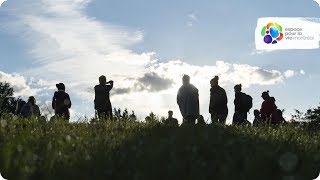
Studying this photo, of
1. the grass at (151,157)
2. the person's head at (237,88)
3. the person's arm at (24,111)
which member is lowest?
the grass at (151,157)

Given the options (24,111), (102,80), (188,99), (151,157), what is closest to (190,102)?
(188,99)

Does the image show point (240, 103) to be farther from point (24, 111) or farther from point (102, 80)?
point (24, 111)

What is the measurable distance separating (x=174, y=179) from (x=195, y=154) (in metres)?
1.27

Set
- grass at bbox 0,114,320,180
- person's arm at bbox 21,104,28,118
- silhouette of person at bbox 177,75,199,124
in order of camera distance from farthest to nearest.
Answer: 1. silhouette of person at bbox 177,75,199,124
2. person's arm at bbox 21,104,28,118
3. grass at bbox 0,114,320,180

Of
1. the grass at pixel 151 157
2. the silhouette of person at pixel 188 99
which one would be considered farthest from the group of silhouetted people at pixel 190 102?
the grass at pixel 151 157

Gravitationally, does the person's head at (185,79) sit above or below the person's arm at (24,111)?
above

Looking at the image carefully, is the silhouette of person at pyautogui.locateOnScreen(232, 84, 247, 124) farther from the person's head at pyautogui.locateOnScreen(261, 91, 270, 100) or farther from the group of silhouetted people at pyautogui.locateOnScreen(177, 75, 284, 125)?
the person's head at pyautogui.locateOnScreen(261, 91, 270, 100)

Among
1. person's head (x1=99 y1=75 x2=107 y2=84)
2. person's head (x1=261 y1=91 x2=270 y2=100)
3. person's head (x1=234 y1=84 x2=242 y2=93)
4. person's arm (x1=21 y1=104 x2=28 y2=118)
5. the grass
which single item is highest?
person's head (x1=99 y1=75 x2=107 y2=84)

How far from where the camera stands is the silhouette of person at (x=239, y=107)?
17.9 meters

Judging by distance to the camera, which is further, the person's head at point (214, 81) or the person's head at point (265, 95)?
the person's head at point (265, 95)

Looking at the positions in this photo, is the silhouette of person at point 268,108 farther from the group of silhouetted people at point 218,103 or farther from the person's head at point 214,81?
the person's head at point 214,81

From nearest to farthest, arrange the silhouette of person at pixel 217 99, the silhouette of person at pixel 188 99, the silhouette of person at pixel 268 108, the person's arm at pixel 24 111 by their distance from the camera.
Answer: the person's arm at pixel 24 111
the silhouette of person at pixel 188 99
the silhouette of person at pixel 217 99
the silhouette of person at pixel 268 108

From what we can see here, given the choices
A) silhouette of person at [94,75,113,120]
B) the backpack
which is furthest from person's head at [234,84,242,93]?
silhouette of person at [94,75,113,120]

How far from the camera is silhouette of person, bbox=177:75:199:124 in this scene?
15.9m
